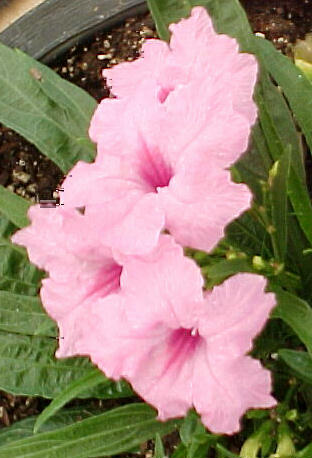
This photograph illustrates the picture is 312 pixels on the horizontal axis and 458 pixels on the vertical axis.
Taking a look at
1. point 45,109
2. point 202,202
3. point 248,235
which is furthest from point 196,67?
point 45,109

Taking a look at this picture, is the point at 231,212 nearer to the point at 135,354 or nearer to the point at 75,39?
the point at 135,354

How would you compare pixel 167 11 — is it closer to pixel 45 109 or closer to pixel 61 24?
pixel 45 109

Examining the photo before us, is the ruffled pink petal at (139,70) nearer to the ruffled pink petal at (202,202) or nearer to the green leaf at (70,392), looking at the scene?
the ruffled pink petal at (202,202)

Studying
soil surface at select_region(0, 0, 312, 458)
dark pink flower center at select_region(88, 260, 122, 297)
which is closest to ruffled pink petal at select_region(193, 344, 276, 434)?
dark pink flower center at select_region(88, 260, 122, 297)

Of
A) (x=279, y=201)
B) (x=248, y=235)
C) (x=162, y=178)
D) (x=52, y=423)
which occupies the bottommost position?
(x=52, y=423)

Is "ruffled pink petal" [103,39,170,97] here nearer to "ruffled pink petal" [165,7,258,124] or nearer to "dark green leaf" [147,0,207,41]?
"ruffled pink petal" [165,7,258,124]

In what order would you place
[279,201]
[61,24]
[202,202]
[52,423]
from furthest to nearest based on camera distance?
1. [61,24]
2. [52,423]
3. [279,201]
4. [202,202]
